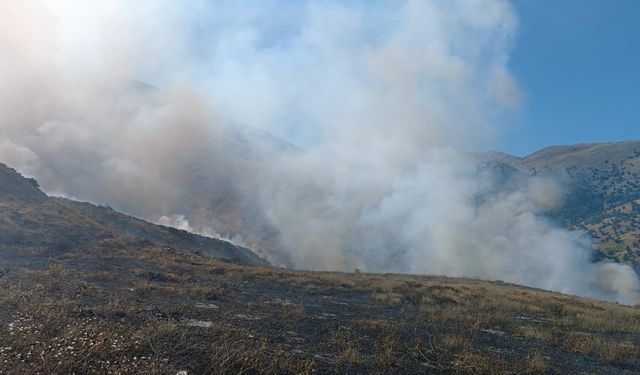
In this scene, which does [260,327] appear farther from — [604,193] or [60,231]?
[604,193]

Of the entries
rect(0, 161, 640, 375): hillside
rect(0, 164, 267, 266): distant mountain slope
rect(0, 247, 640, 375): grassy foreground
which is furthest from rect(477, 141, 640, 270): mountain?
rect(0, 247, 640, 375): grassy foreground

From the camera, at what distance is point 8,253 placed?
22.0 meters

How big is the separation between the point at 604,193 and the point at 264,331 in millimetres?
162239

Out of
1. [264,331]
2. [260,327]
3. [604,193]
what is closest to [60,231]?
[260,327]

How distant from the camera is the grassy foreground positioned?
26.1 ft

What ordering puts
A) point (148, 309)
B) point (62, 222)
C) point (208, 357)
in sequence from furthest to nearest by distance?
point (62, 222)
point (148, 309)
point (208, 357)

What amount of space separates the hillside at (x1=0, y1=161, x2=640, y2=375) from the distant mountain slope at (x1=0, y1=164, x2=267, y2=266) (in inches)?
21.9

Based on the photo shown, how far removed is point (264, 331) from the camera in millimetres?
11102

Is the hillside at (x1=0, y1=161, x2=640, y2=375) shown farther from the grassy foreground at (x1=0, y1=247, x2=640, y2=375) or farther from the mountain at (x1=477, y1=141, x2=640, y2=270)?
the mountain at (x1=477, y1=141, x2=640, y2=270)

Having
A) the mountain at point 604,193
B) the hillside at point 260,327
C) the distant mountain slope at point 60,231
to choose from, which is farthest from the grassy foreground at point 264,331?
the mountain at point 604,193

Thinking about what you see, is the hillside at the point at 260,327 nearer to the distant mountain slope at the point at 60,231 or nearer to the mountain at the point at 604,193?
the distant mountain slope at the point at 60,231

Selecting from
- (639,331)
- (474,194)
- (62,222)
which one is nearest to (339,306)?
(639,331)

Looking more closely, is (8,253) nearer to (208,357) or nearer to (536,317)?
(208,357)

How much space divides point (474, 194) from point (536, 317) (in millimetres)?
69077
